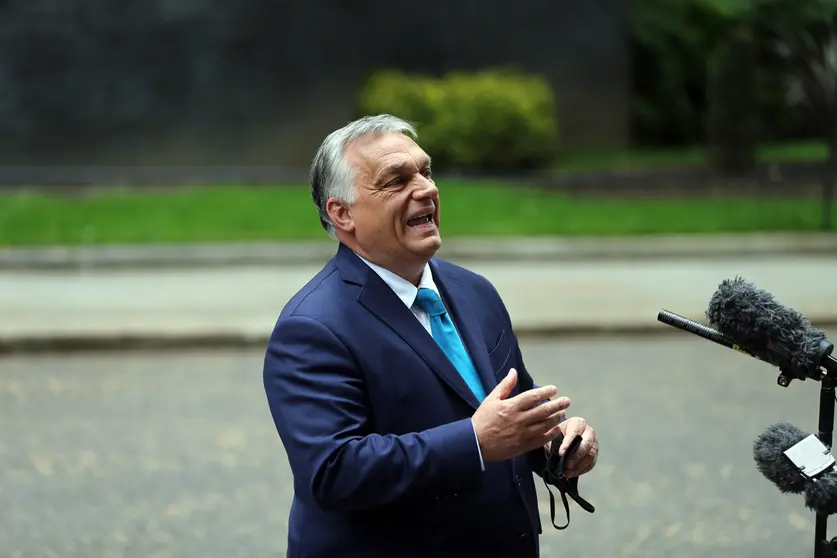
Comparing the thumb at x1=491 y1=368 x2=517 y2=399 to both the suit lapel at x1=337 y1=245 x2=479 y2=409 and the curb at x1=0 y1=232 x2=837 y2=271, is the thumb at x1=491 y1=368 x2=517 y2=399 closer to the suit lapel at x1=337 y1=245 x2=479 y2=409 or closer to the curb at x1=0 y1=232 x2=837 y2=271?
the suit lapel at x1=337 y1=245 x2=479 y2=409

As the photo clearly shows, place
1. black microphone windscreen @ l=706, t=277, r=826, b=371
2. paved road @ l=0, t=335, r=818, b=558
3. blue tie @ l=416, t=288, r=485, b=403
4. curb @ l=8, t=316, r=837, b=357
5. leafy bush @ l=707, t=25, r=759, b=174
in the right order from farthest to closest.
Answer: leafy bush @ l=707, t=25, r=759, b=174 → curb @ l=8, t=316, r=837, b=357 → paved road @ l=0, t=335, r=818, b=558 → blue tie @ l=416, t=288, r=485, b=403 → black microphone windscreen @ l=706, t=277, r=826, b=371

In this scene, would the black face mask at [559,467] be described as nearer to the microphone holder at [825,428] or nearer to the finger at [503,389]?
the finger at [503,389]

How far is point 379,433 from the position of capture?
9.59 ft

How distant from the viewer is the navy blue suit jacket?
2760 mm

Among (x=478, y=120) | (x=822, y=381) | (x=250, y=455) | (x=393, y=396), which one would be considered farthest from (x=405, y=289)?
(x=478, y=120)

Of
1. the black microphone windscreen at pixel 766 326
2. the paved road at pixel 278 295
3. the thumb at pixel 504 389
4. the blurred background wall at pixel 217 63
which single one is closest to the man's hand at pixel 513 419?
the thumb at pixel 504 389

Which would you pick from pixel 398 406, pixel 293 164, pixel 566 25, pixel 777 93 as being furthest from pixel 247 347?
pixel 777 93

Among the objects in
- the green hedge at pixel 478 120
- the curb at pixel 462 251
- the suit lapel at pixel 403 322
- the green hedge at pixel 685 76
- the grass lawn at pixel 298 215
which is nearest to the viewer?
the suit lapel at pixel 403 322

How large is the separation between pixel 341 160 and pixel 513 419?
2.47ft

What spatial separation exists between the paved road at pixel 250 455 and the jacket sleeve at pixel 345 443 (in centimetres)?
292

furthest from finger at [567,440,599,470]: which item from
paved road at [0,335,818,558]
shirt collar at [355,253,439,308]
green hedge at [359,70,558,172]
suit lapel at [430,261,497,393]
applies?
green hedge at [359,70,558,172]

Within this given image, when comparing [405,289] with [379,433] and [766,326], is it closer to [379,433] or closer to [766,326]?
[379,433]

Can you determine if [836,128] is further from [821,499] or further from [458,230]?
[821,499]

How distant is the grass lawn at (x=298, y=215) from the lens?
15125mm
